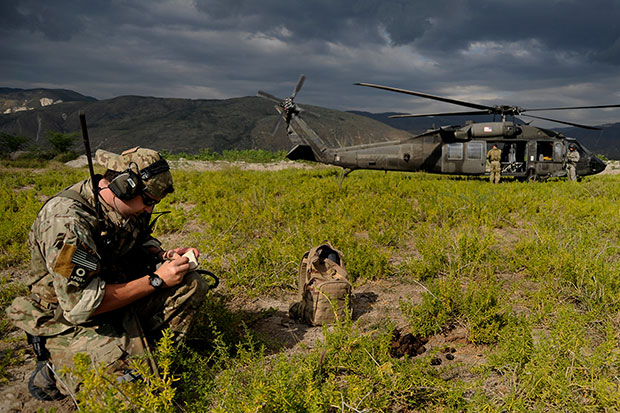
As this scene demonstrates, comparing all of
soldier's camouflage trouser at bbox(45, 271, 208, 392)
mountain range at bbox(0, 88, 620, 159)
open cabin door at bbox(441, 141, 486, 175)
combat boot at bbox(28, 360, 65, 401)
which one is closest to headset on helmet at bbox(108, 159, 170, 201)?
soldier's camouflage trouser at bbox(45, 271, 208, 392)

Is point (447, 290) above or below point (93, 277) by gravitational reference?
below

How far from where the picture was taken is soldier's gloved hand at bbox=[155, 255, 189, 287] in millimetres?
2707

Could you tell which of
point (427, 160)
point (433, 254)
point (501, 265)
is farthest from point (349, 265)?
point (427, 160)

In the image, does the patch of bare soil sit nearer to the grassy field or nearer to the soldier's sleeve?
the grassy field

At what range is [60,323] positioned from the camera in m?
2.69

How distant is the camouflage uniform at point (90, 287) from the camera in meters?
2.35

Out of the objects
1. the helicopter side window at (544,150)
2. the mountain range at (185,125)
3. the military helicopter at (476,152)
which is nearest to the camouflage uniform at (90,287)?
the military helicopter at (476,152)

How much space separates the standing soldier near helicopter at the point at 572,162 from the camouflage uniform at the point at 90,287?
1315 centimetres

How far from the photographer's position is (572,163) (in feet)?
39.6

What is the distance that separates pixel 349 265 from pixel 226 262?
174 cm

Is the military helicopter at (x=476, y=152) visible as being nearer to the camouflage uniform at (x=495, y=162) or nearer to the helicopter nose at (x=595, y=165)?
the helicopter nose at (x=595, y=165)

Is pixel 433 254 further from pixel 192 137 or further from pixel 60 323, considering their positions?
pixel 192 137

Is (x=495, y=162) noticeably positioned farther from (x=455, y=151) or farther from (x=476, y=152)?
(x=455, y=151)

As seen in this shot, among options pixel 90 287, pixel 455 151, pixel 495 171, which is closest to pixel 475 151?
pixel 455 151
